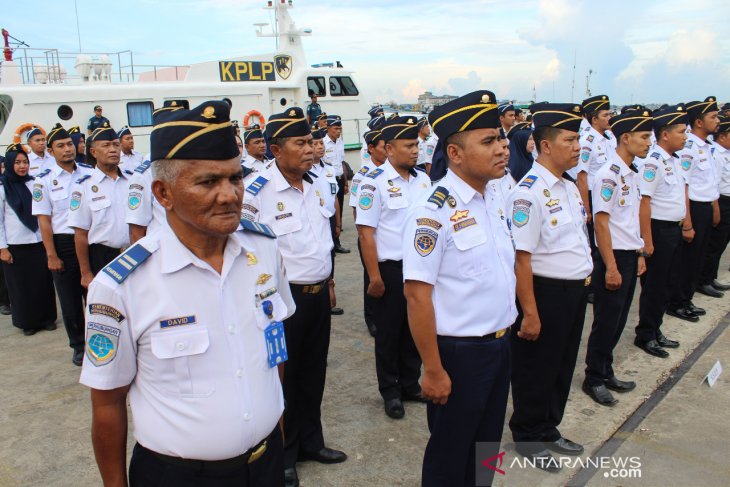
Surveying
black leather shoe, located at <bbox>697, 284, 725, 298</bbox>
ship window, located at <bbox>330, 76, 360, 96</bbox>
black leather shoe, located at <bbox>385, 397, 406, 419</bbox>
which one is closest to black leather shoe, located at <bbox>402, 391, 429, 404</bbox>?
black leather shoe, located at <bbox>385, 397, 406, 419</bbox>

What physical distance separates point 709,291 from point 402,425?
4.59m

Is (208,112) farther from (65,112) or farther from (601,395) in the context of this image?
(65,112)

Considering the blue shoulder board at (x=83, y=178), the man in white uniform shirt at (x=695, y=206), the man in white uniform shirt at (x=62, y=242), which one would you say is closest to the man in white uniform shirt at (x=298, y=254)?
the blue shoulder board at (x=83, y=178)

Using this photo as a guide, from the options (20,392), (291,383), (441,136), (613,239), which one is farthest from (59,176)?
(613,239)

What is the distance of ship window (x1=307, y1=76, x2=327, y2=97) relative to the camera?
1320 cm

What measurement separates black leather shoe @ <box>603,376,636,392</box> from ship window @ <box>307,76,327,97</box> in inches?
415

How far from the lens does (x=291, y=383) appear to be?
10.2ft

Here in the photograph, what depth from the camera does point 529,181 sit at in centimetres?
316

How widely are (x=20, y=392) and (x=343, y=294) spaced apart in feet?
11.0

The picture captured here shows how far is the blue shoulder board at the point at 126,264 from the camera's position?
1.52 m

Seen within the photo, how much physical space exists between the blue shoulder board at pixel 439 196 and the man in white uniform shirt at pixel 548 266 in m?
0.85

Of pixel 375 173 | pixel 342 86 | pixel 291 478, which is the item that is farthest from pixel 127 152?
pixel 342 86

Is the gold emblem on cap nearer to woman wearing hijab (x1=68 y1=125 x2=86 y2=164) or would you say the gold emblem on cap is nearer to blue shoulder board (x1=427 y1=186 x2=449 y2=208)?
blue shoulder board (x1=427 y1=186 x2=449 y2=208)

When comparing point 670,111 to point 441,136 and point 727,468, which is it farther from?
point 441,136
